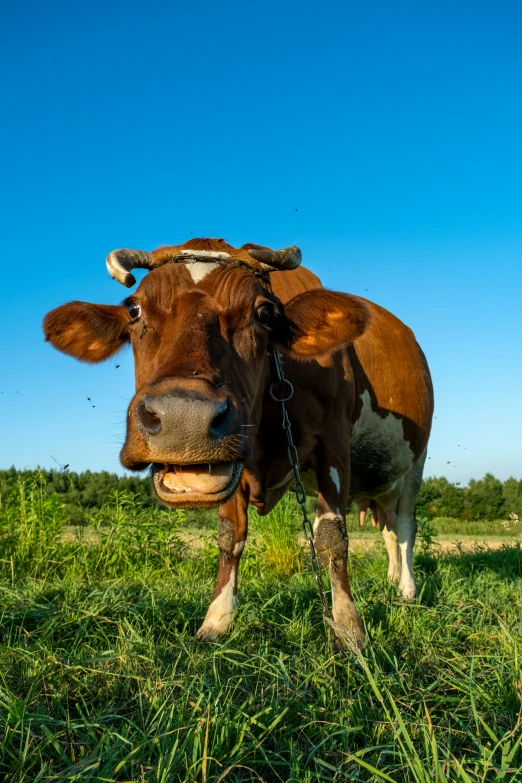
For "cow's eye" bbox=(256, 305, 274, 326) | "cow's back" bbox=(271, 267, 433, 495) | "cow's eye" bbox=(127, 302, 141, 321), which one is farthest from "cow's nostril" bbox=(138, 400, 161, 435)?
"cow's back" bbox=(271, 267, 433, 495)

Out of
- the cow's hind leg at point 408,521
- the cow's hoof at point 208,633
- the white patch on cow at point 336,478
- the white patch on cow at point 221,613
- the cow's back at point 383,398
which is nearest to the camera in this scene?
the cow's hoof at point 208,633

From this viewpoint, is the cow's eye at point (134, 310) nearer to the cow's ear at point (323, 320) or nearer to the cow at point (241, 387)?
the cow at point (241, 387)

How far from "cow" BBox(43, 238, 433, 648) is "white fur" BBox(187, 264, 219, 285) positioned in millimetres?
11

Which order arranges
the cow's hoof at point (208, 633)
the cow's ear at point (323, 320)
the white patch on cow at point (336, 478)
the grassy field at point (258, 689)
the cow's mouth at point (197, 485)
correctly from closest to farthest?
the grassy field at point (258, 689) → the cow's mouth at point (197, 485) → the cow's hoof at point (208, 633) → the cow's ear at point (323, 320) → the white patch on cow at point (336, 478)

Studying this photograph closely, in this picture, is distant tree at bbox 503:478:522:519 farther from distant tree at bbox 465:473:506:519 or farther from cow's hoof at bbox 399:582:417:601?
cow's hoof at bbox 399:582:417:601

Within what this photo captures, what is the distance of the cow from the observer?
9.68ft

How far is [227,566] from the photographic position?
4.69 metres

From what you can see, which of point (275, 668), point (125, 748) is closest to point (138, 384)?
point (275, 668)

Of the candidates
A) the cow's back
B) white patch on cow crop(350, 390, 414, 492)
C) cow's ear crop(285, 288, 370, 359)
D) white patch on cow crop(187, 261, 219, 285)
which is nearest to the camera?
white patch on cow crop(187, 261, 219, 285)

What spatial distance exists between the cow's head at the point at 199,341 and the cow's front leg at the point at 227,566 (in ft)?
3.71

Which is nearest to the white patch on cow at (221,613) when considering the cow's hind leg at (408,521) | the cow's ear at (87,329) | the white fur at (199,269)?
the cow's ear at (87,329)

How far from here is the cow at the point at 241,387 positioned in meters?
2.95

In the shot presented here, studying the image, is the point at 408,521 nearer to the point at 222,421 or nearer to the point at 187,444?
the point at 222,421

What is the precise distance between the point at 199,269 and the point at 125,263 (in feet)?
1.94
